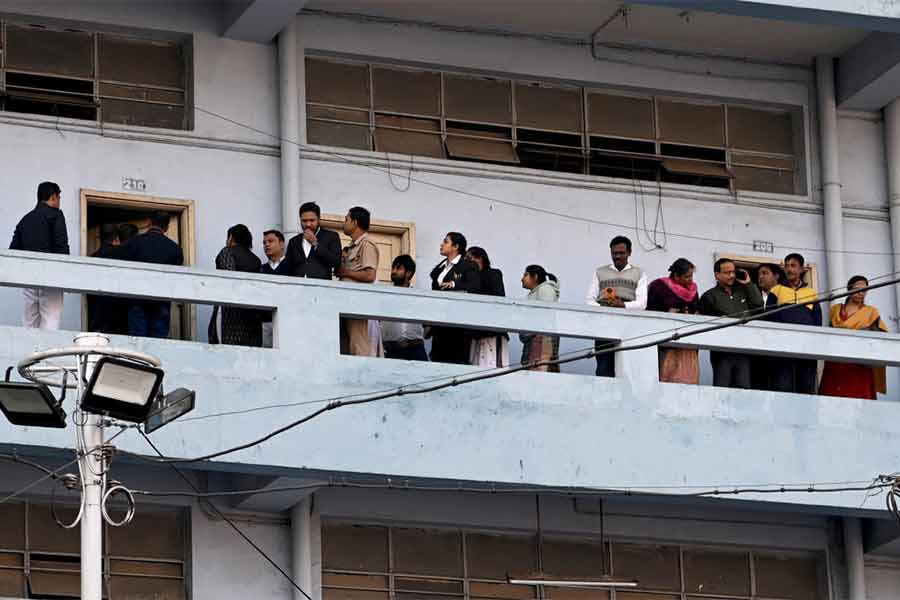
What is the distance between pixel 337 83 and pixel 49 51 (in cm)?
246

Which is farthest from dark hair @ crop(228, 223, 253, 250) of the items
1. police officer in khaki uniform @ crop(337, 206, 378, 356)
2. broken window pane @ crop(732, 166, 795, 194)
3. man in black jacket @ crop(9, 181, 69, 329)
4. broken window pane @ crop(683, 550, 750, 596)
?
broken window pane @ crop(732, 166, 795, 194)

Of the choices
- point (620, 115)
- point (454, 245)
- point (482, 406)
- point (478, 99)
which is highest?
point (478, 99)

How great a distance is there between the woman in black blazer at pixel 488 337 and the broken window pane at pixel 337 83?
8.02ft

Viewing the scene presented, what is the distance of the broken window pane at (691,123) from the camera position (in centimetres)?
2239

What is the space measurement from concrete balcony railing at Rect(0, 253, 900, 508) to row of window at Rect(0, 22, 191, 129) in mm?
2818

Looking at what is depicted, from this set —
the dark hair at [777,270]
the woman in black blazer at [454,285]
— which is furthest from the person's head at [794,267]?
the woman in black blazer at [454,285]

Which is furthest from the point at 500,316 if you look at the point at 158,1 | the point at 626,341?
the point at 158,1

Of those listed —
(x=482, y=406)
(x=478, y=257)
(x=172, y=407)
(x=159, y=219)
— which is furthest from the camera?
(x=478, y=257)

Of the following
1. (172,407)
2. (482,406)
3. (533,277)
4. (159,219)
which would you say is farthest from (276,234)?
(172,407)

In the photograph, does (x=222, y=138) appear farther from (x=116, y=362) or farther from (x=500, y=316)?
(x=116, y=362)

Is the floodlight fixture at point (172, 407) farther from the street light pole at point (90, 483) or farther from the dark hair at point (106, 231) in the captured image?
the dark hair at point (106, 231)

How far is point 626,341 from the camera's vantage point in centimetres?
1900

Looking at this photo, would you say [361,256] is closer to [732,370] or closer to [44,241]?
[44,241]

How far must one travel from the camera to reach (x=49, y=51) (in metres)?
20.3
